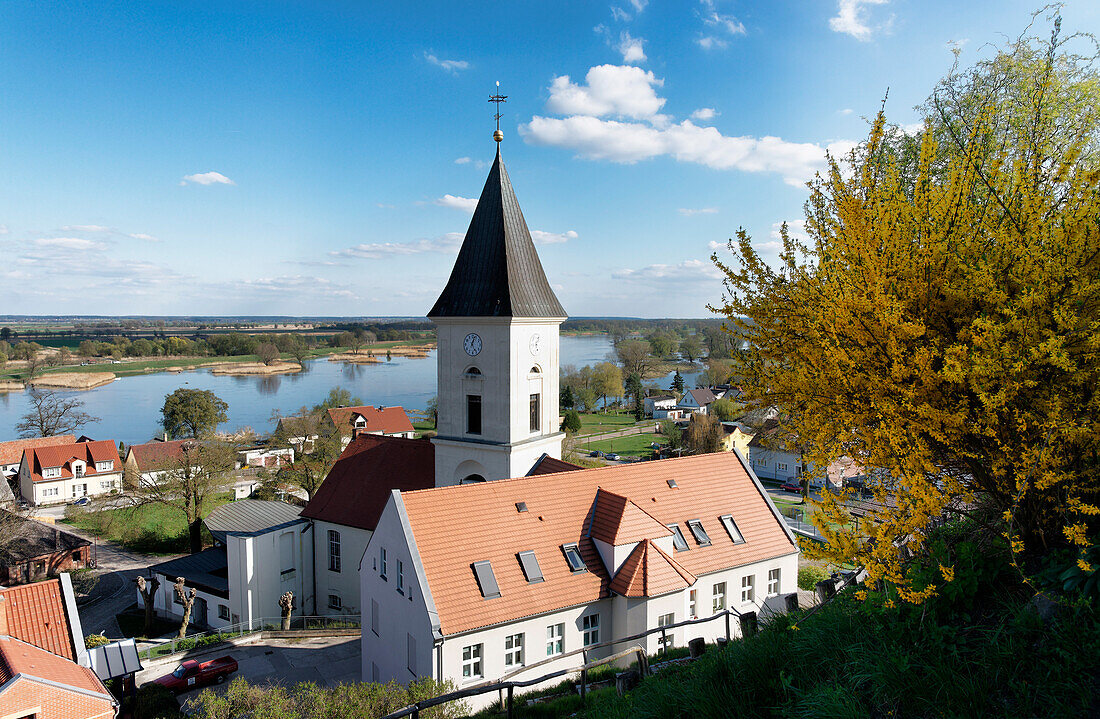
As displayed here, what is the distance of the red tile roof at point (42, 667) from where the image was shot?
38.4 ft

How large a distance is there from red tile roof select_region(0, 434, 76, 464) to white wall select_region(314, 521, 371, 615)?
3521 cm

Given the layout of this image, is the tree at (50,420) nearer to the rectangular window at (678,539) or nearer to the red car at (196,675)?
the red car at (196,675)

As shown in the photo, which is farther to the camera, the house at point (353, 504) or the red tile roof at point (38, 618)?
the house at point (353, 504)

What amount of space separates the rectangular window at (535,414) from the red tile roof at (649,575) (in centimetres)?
604

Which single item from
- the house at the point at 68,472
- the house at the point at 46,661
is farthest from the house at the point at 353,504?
the house at the point at 68,472

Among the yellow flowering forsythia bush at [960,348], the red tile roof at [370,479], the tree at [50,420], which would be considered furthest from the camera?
the tree at [50,420]

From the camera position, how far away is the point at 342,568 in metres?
20.9

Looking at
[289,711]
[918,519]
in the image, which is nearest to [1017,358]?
[918,519]

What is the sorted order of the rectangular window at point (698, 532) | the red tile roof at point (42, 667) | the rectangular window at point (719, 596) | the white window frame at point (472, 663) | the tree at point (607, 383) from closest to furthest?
1. the red tile roof at point (42, 667)
2. the white window frame at point (472, 663)
3. the rectangular window at point (719, 596)
4. the rectangular window at point (698, 532)
5. the tree at point (607, 383)

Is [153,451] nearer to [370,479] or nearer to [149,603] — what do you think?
[149,603]

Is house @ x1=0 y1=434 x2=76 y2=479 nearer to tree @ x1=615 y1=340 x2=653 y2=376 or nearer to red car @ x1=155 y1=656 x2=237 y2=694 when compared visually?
red car @ x1=155 y1=656 x2=237 y2=694

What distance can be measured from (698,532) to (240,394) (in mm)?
85941

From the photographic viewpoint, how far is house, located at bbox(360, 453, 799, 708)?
12.3m

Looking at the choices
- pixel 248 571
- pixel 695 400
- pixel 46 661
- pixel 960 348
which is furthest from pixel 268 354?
pixel 960 348
